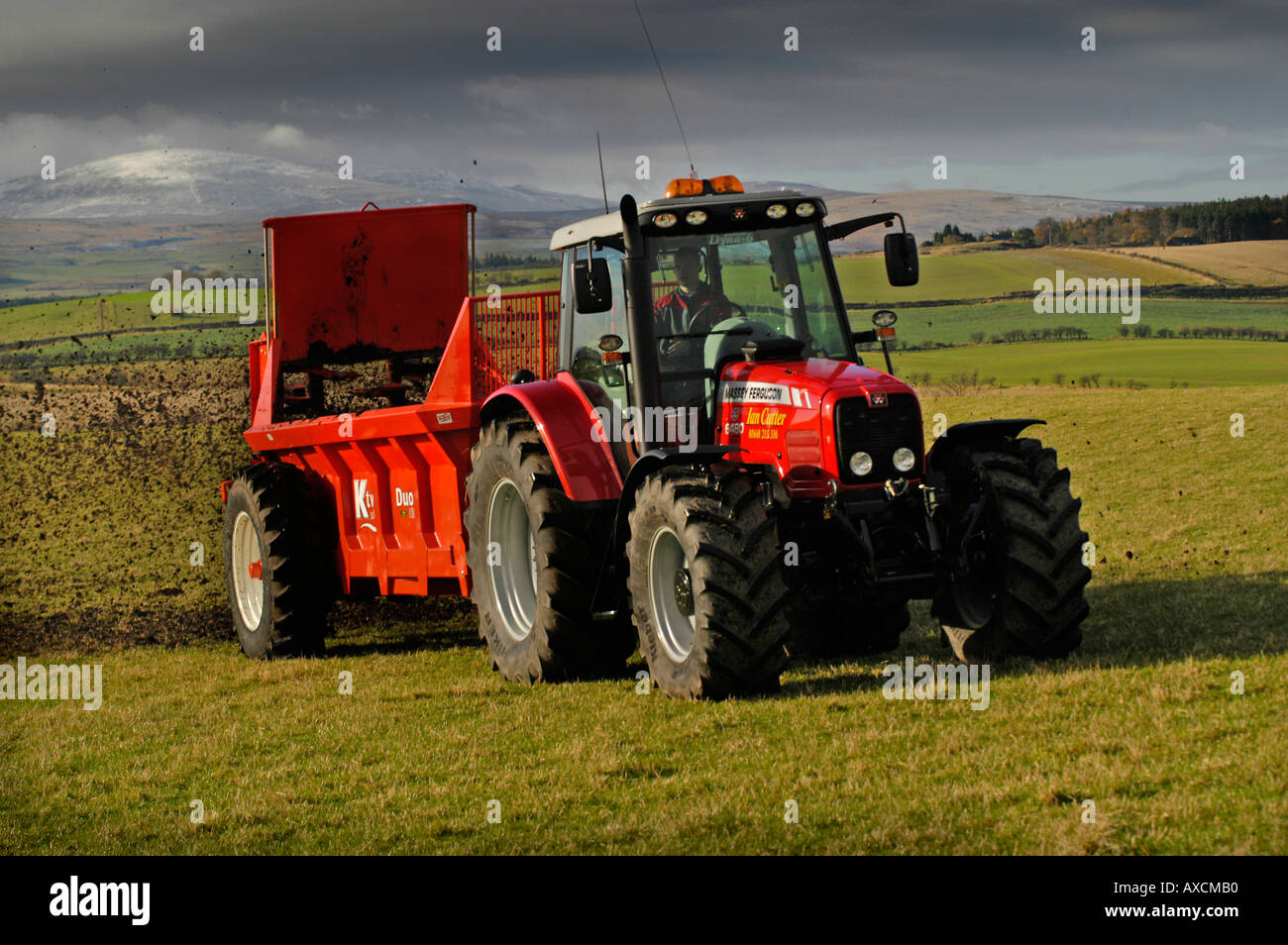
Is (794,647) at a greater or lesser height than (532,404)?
lesser

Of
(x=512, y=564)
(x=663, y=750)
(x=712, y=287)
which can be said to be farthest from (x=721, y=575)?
(x=512, y=564)

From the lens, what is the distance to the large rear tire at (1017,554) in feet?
27.2

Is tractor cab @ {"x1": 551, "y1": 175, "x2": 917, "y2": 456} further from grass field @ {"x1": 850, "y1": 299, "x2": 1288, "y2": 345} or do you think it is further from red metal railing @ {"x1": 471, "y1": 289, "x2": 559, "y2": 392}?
grass field @ {"x1": 850, "y1": 299, "x2": 1288, "y2": 345}

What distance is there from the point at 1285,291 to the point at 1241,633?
5991cm

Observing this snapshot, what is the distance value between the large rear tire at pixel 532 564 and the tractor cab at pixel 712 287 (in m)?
0.82

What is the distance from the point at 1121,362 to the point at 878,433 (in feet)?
125

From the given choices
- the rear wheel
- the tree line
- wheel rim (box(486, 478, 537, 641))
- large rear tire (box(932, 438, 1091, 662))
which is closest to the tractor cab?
large rear tire (box(932, 438, 1091, 662))

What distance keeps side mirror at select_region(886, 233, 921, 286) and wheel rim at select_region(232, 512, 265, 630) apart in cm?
688

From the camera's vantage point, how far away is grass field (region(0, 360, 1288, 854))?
5.64 m

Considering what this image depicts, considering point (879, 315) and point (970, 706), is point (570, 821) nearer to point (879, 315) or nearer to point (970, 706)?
point (970, 706)

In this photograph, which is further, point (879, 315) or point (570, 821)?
point (879, 315)
